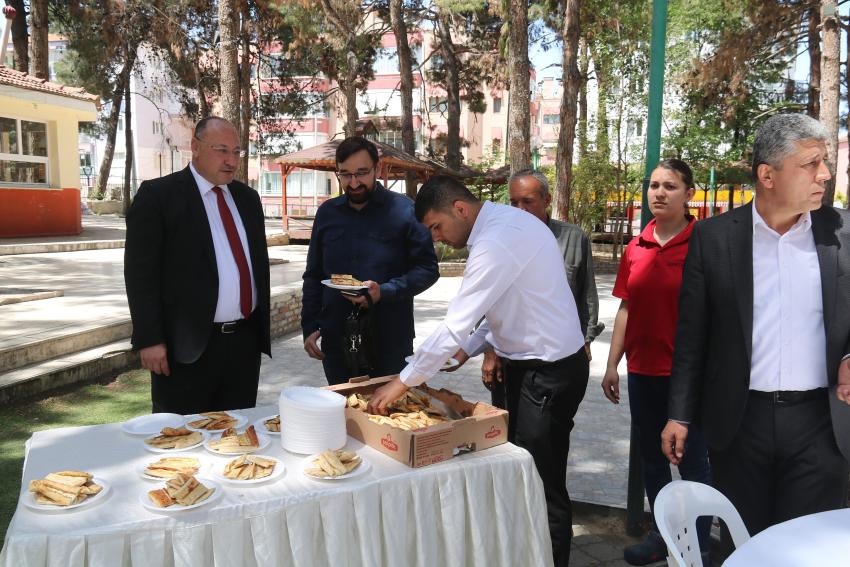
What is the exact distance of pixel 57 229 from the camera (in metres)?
17.3

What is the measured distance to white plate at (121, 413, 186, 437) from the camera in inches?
95.0

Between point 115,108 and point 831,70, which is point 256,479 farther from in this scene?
point 115,108

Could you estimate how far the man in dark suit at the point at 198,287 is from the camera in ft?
9.77

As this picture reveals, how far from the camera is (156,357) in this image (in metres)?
2.94

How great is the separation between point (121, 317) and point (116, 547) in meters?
5.86

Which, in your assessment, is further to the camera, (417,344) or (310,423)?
(417,344)

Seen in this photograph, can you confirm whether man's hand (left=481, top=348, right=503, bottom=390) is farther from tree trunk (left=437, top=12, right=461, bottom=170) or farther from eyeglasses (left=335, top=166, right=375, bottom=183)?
tree trunk (left=437, top=12, right=461, bottom=170)

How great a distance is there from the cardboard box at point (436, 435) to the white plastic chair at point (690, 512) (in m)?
0.63

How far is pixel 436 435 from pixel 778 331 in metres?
1.19

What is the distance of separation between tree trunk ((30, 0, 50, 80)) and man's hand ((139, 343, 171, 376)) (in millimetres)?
17448

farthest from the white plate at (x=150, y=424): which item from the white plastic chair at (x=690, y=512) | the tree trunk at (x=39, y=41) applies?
the tree trunk at (x=39, y=41)

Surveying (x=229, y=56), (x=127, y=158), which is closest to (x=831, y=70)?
(x=229, y=56)

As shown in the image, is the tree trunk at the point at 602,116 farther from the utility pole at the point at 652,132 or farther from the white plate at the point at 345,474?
the white plate at the point at 345,474

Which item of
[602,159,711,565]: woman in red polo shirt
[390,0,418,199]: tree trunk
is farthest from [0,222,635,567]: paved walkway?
[390,0,418,199]: tree trunk
